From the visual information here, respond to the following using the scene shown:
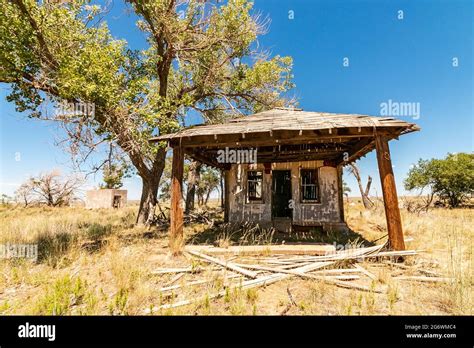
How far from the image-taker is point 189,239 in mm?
10031

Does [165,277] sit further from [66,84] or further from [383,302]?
[66,84]

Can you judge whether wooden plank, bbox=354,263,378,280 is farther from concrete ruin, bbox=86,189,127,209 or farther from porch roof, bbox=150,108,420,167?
concrete ruin, bbox=86,189,127,209

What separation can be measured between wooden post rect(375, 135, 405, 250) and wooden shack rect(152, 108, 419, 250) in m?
0.13

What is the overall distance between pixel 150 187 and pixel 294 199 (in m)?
7.44

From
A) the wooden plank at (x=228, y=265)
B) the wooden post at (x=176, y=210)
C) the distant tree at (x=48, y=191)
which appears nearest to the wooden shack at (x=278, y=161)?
the wooden post at (x=176, y=210)

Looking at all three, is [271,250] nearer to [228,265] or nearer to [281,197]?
[228,265]

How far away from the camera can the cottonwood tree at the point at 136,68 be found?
7.53 meters

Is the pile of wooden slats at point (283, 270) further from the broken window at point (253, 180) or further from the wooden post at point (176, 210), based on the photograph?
the broken window at point (253, 180)

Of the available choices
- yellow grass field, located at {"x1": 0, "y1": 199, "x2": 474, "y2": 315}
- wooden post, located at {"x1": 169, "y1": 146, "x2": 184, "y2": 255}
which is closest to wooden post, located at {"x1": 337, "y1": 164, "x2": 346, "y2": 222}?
yellow grass field, located at {"x1": 0, "y1": 199, "x2": 474, "y2": 315}

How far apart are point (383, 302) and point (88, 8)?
12.7 meters

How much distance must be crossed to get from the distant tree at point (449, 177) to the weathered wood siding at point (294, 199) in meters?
22.1

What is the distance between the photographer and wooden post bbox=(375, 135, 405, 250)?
6.13m

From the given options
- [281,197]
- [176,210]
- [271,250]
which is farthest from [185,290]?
[281,197]
